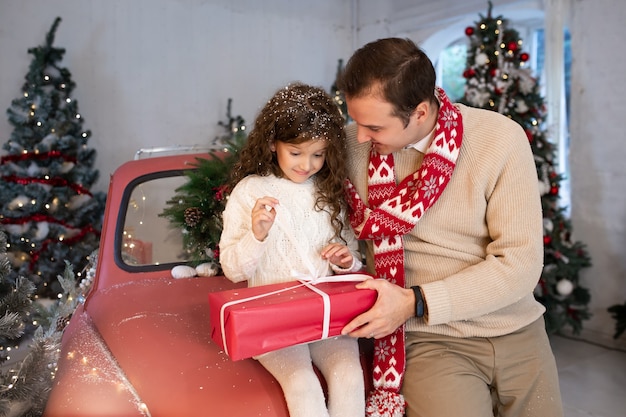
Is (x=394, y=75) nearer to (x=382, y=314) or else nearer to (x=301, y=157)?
(x=301, y=157)

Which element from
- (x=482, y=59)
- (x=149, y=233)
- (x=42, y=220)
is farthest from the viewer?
(x=42, y=220)

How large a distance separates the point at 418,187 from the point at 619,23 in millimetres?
3564

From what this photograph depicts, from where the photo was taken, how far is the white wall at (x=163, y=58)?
5.67 meters

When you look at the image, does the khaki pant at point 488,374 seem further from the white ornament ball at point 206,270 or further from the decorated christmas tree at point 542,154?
the decorated christmas tree at point 542,154

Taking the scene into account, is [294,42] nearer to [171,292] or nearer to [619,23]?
[619,23]

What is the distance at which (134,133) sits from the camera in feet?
20.6

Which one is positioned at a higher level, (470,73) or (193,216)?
(470,73)

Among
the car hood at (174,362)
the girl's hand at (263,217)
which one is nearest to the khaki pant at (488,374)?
the car hood at (174,362)

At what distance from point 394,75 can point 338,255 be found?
0.65m

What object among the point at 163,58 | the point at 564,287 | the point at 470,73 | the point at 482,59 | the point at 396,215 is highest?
the point at 163,58

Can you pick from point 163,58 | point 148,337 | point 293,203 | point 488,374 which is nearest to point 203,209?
point 293,203

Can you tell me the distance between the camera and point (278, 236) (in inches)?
84.0

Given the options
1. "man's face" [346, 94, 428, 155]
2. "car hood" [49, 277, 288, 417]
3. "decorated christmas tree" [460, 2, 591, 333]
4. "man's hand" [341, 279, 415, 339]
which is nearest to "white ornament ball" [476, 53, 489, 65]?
"decorated christmas tree" [460, 2, 591, 333]

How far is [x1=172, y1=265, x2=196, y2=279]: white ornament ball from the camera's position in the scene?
8.65 ft
